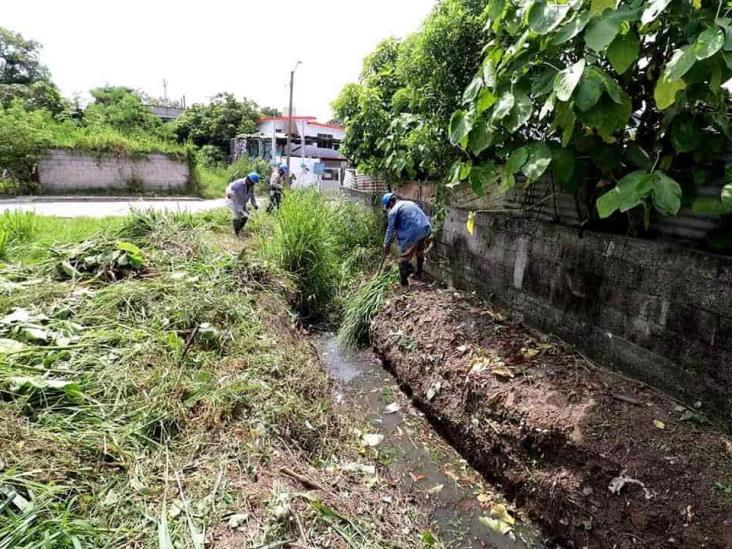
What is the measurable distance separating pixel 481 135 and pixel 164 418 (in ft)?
9.21

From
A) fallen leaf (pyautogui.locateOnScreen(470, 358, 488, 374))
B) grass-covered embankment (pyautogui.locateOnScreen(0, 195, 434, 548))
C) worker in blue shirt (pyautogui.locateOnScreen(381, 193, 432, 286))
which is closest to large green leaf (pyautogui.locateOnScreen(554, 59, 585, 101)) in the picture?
fallen leaf (pyautogui.locateOnScreen(470, 358, 488, 374))

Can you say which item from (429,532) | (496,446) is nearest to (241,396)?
(429,532)

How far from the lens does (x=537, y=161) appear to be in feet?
9.05

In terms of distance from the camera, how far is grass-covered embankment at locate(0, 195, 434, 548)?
1.88m

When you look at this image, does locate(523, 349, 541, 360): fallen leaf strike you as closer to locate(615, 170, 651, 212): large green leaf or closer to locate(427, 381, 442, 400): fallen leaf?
locate(427, 381, 442, 400): fallen leaf

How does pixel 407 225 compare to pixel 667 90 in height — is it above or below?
below

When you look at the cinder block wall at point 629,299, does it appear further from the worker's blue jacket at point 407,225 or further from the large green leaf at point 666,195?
the worker's blue jacket at point 407,225

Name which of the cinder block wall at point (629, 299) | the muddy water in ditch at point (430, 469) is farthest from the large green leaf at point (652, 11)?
the muddy water in ditch at point (430, 469)

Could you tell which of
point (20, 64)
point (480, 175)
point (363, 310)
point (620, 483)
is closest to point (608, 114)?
point (480, 175)

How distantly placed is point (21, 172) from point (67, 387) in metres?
18.7

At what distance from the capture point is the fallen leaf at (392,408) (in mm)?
4352

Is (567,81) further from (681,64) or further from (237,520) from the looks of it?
(237,520)

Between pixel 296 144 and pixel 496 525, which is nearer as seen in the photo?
pixel 496 525

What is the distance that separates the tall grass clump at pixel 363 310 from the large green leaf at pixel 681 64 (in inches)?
172
